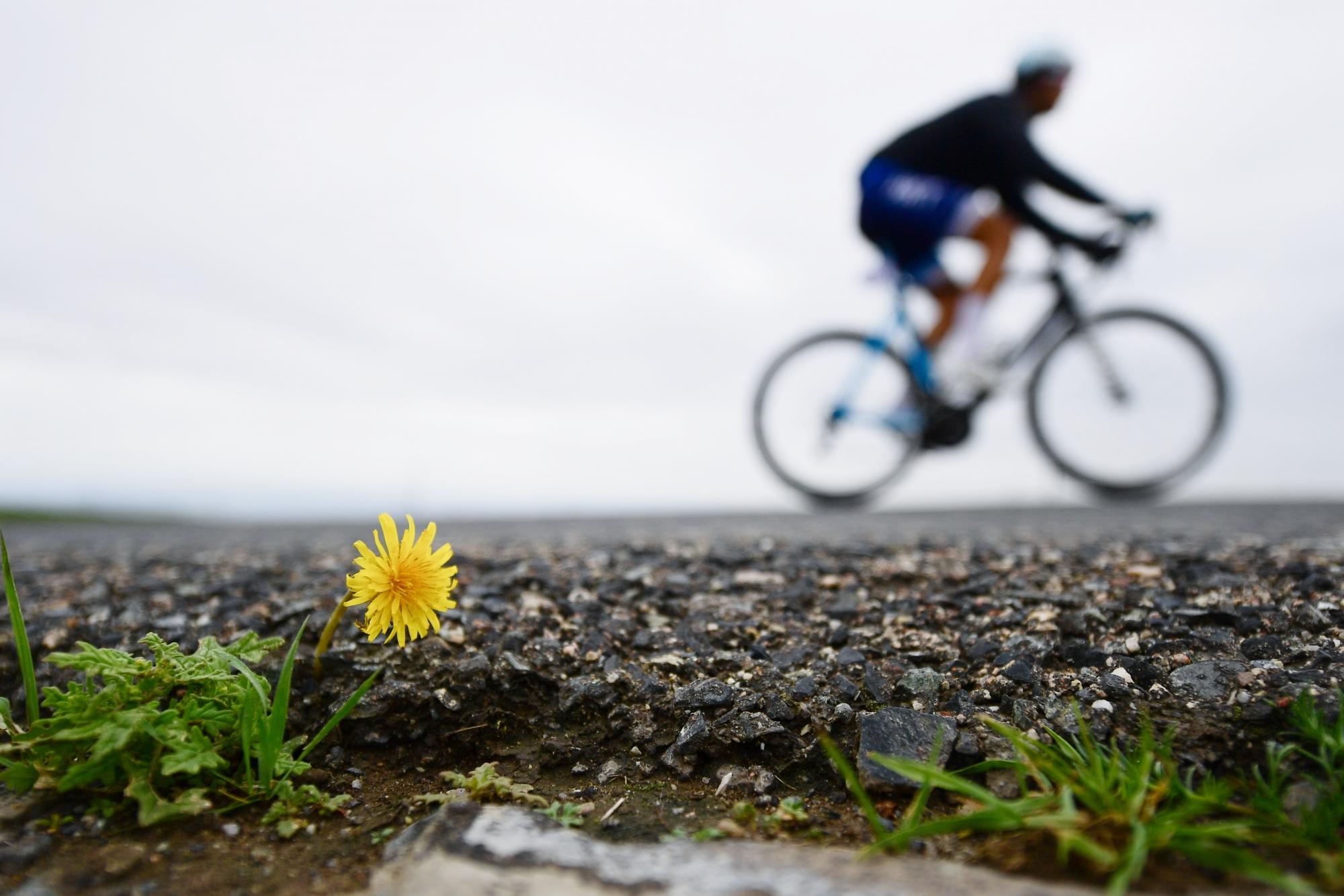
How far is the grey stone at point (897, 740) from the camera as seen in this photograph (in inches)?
63.7

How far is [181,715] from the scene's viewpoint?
1664 millimetres

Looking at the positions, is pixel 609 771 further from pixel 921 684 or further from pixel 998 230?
pixel 998 230

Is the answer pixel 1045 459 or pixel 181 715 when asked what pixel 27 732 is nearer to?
pixel 181 715

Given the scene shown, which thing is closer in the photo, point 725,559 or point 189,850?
point 189,850

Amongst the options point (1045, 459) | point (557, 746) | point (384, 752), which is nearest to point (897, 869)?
point (557, 746)

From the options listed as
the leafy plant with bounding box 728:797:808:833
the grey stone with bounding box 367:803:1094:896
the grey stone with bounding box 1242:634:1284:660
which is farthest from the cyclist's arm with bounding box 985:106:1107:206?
the grey stone with bounding box 367:803:1094:896

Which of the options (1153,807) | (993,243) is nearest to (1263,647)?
(1153,807)

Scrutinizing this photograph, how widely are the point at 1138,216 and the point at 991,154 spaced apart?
965mm

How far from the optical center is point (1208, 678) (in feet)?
5.87

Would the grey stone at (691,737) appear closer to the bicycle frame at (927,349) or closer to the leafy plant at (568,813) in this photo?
the leafy plant at (568,813)

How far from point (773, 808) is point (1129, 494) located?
4827 mm

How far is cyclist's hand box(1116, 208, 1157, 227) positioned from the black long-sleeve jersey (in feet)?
0.59

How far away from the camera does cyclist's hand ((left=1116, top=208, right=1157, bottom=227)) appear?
4762 mm

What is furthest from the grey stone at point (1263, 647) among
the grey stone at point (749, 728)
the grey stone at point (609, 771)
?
the grey stone at point (609, 771)
